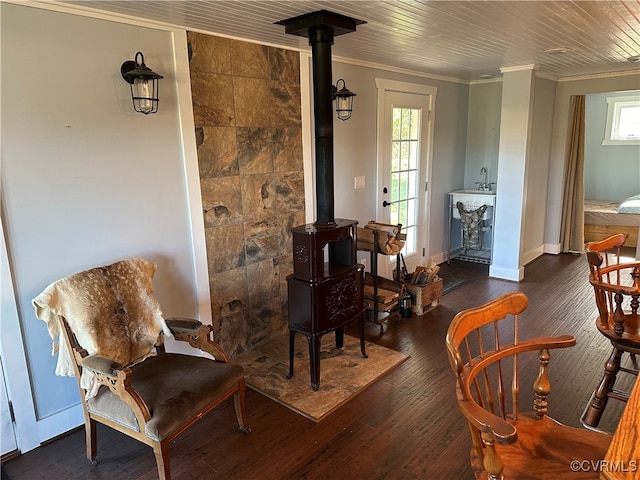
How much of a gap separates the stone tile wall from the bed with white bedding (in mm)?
4811

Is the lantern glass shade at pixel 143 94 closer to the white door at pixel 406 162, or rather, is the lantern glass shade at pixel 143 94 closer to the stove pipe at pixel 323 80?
the stove pipe at pixel 323 80

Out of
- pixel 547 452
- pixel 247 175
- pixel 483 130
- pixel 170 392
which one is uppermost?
pixel 483 130

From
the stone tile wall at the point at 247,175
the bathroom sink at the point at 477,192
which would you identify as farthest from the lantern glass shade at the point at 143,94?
the bathroom sink at the point at 477,192

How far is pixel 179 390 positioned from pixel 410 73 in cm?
376

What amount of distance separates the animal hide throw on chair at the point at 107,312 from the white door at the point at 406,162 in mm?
2586

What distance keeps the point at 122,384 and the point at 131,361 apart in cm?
42

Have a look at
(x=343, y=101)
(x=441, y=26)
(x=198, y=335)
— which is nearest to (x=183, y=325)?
(x=198, y=335)

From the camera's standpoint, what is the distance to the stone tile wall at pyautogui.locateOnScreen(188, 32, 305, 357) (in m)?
2.87

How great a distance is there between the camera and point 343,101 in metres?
3.60

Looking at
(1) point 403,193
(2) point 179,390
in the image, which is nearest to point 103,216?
(2) point 179,390

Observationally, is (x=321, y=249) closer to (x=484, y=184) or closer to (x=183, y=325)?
(x=183, y=325)

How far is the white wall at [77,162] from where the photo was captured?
210 cm

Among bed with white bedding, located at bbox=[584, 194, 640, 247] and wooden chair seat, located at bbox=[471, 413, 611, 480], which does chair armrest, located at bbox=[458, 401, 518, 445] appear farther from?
bed with white bedding, located at bbox=[584, 194, 640, 247]

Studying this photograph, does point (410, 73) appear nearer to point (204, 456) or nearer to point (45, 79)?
point (45, 79)
